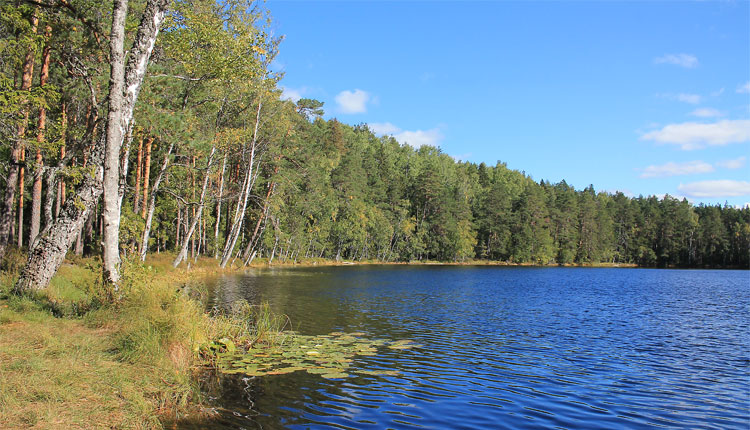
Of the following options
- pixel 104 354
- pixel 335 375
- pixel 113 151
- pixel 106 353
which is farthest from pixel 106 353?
pixel 113 151

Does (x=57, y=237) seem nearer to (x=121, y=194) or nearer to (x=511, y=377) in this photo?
(x=121, y=194)

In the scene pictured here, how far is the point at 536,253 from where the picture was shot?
345 ft

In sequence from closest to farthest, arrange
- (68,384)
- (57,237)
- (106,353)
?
1. (68,384)
2. (106,353)
3. (57,237)

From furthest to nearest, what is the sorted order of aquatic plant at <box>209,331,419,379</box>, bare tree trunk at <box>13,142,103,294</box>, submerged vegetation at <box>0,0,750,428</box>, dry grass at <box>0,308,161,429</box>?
bare tree trunk at <box>13,142,103,294</box>
aquatic plant at <box>209,331,419,379</box>
submerged vegetation at <box>0,0,750,428</box>
dry grass at <box>0,308,161,429</box>

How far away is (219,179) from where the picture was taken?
40344 mm

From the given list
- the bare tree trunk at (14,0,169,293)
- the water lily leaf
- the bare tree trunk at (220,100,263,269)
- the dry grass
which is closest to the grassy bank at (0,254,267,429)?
the dry grass

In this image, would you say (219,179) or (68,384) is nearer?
(68,384)

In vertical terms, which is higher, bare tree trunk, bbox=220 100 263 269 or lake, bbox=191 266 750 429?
bare tree trunk, bbox=220 100 263 269

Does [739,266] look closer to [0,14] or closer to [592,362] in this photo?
[592,362]

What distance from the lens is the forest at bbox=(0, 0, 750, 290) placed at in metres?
11.7

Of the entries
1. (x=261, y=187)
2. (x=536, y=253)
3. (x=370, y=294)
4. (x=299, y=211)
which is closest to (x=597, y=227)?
(x=536, y=253)

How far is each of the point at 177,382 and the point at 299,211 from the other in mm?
51951

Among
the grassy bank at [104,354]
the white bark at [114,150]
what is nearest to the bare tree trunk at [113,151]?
the white bark at [114,150]

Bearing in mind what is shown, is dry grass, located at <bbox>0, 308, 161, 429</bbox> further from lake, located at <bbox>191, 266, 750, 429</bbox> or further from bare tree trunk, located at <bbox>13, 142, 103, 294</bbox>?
bare tree trunk, located at <bbox>13, 142, 103, 294</bbox>
